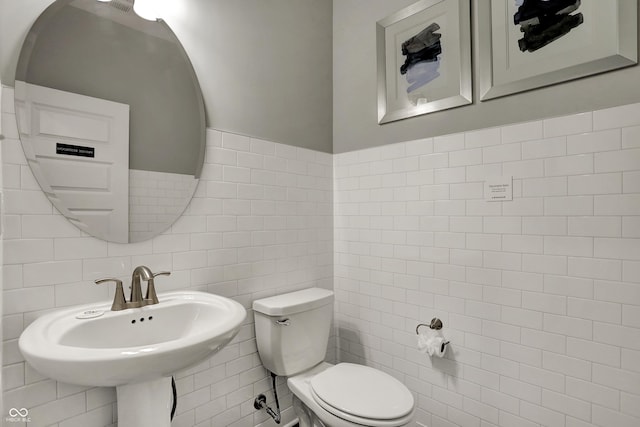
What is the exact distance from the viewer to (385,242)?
6.06 ft

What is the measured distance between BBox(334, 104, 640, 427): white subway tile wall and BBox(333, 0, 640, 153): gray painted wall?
0.17 feet

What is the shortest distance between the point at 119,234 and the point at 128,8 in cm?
87

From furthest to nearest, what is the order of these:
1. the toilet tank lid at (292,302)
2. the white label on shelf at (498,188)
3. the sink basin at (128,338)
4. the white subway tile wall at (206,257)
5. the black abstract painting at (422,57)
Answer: the black abstract painting at (422,57), the toilet tank lid at (292,302), the white label on shelf at (498,188), the white subway tile wall at (206,257), the sink basin at (128,338)

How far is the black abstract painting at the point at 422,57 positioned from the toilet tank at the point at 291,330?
4.08 ft

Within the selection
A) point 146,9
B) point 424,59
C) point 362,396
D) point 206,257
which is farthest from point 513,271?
point 146,9

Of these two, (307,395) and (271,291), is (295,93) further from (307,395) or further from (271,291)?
(307,395)

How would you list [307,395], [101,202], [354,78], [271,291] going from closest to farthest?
[101,202], [307,395], [271,291], [354,78]

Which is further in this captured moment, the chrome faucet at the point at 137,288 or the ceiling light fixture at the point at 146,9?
the ceiling light fixture at the point at 146,9

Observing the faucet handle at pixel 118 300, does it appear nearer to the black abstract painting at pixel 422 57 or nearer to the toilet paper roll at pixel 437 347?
the toilet paper roll at pixel 437 347

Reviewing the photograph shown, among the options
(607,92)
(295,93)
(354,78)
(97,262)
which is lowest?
(97,262)

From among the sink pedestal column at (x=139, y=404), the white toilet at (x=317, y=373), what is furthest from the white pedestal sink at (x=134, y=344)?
the white toilet at (x=317, y=373)

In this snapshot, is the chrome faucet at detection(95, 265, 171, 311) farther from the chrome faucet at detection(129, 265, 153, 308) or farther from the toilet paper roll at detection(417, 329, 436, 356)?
the toilet paper roll at detection(417, 329, 436, 356)

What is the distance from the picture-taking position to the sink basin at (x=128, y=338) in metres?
0.79

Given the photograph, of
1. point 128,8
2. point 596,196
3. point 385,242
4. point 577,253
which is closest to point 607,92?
point 596,196
